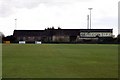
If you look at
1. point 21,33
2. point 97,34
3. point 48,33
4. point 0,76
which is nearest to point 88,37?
point 97,34

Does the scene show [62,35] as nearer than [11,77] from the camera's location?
No

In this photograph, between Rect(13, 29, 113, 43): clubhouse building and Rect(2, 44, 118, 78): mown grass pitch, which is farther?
Rect(13, 29, 113, 43): clubhouse building

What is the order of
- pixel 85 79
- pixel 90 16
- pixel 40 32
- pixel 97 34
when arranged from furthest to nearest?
pixel 40 32 → pixel 97 34 → pixel 90 16 → pixel 85 79

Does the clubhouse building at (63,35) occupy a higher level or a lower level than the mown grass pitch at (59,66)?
higher

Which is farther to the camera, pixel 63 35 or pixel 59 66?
pixel 63 35

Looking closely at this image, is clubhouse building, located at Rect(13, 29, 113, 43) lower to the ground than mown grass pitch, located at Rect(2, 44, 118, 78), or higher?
higher

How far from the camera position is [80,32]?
13438 cm

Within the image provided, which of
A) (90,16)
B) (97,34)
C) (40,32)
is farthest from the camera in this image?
(40,32)

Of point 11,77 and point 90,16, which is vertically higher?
point 90,16

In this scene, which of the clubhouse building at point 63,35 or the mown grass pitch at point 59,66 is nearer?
the mown grass pitch at point 59,66

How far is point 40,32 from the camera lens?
5531 inches

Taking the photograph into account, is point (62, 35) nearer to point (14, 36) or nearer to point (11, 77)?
point (14, 36)

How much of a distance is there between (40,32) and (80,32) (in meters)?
17.4

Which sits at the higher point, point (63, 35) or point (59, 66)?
point (63, 35)
